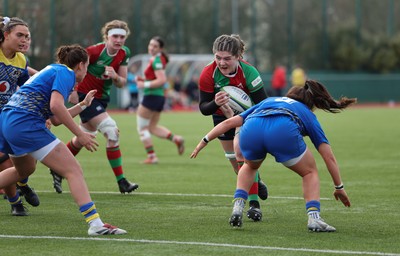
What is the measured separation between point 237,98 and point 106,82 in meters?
3.32

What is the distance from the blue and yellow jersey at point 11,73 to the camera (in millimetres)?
9266

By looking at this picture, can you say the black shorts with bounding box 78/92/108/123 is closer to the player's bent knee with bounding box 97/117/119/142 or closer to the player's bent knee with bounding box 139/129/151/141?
the player's bent knee with bounding box 97/117/119/142

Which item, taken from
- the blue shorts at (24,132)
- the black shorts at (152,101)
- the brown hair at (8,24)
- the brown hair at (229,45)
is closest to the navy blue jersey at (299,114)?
the brown hair at (229,45)

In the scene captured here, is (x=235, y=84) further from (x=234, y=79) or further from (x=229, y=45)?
(x=229, y=45)

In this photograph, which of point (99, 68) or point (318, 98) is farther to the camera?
point (99, 68)

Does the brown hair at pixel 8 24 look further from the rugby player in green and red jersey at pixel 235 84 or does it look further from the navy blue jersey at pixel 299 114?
the navy blue jersey at pixel 299 114

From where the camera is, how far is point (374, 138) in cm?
2139

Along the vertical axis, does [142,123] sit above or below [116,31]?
below

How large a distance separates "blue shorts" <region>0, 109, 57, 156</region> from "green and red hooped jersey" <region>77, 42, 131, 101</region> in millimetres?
4115

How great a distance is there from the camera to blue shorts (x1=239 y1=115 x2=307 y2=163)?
772cm

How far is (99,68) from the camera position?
11859mm

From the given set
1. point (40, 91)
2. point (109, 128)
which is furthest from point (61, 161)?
point (109, 128)

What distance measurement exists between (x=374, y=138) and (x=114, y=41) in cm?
1122

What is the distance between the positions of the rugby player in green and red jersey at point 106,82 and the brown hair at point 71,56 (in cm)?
340
